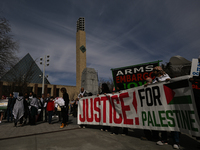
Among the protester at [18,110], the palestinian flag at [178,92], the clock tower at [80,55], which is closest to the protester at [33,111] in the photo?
the protester at [18,110]

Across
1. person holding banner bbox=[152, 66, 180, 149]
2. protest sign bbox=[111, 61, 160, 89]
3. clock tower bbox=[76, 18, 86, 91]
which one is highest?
clock tower bbox=[76, 18, 86, 91]

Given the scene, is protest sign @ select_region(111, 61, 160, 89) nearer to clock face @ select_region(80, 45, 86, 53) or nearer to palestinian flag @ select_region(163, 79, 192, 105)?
palestinian flag @ select_region(163, 79, 192, 105)

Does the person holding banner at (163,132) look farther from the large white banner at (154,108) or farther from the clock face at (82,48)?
the clock face at (82,48)

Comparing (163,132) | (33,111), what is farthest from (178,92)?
(33,111)

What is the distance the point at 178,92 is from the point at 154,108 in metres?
0.79

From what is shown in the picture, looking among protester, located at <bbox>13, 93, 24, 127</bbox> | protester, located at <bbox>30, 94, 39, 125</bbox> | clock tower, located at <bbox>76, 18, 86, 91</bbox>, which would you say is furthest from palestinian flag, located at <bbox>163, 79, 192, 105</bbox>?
clock tower, located at <bbox>76, 18, 86, 91</bbox>

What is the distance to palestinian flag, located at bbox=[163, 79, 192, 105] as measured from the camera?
317cm

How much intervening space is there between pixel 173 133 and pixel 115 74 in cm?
402

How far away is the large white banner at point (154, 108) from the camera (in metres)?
3.12

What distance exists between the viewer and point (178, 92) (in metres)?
3.34

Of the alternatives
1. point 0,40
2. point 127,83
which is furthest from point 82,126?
point 0,40

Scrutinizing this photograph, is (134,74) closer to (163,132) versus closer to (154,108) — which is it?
(154,108)

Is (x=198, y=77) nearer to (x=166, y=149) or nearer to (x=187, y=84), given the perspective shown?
(x=187, y=84)

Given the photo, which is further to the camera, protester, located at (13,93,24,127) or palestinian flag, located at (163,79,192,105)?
protester, located at (13,93,24,127)
